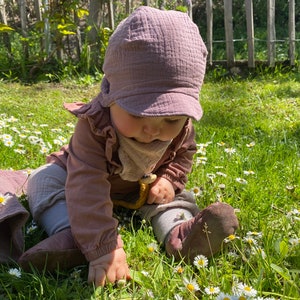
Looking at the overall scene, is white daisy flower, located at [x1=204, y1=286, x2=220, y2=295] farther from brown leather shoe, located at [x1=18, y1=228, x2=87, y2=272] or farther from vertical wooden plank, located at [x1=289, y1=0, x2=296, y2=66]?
vertical wooden plank, located at [x1=289, y1=0, x2=296, y2=66]

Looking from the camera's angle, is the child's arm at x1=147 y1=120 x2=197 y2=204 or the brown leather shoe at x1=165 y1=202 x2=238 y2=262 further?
the child's arm at x1=147 y1=120 x2=197 y2=204

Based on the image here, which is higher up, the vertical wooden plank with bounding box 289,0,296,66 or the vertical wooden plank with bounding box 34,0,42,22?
the vertical wooden plank with bounding box 34,0,42,22

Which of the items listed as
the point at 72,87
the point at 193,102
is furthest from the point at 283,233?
the point at 72,87

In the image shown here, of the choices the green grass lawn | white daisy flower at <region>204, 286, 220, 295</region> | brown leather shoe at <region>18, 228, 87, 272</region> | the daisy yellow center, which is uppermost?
brown leather shoe at <region>18, 228, 87, 272</region>

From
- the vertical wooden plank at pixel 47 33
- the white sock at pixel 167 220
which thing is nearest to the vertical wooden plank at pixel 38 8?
the vertical wooden plank at pixel 47 33

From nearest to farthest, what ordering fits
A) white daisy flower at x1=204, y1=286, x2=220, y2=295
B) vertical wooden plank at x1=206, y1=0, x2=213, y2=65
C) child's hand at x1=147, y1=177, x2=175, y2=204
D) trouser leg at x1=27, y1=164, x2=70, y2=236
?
white daisy flower at x1=204, y1=286, x2=220, y2=295 < trouser leg at x1=27, y1=164, x2=70, y2=236 < child's hand at x1=147, y1=177, x2=175, y2=204 < vertical wooden plank at x1=206, y1=0, x2=213, y2=65

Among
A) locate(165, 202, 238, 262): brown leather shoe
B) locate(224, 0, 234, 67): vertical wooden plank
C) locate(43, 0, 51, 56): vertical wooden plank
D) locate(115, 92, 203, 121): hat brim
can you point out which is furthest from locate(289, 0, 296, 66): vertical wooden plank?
locate(115, 92, 203, 121): hat brim

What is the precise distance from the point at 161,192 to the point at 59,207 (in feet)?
1.42

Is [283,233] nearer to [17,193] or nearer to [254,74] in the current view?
[17,193]

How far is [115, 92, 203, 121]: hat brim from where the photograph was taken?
148 centimetres

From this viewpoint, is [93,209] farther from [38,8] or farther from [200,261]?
[38,8]

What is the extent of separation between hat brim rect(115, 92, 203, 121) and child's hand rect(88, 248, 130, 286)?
51 cm

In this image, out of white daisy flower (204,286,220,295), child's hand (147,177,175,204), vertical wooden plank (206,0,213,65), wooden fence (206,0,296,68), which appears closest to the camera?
white daisy flower (204,286,220,295)

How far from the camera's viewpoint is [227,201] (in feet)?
6.95
